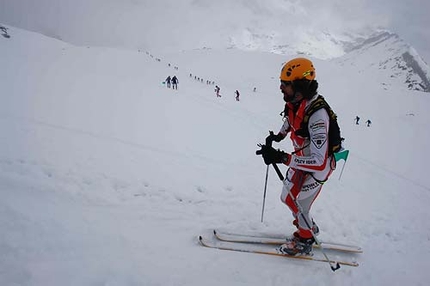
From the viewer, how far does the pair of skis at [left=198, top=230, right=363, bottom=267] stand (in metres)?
4.58

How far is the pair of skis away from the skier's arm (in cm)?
162

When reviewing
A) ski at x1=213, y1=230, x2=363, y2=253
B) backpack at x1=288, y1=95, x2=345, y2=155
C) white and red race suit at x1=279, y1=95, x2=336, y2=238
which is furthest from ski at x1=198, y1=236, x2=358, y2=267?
backpack at x1=288, y1=95, x2=345, y2=155

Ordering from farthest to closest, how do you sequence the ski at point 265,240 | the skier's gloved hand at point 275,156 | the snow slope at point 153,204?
1. the ski at point 265,240
2. the skier's gloved hand at point 275,156
3. the snow slope at point 153,204

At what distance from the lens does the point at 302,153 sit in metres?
4.23

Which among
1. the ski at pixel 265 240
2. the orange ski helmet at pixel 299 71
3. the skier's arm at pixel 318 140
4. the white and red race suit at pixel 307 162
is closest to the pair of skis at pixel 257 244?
the ski at pixel 265 240

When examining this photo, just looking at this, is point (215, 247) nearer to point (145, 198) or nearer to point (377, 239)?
point (145, 198)

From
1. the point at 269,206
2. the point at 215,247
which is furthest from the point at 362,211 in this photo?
the point at 215,247

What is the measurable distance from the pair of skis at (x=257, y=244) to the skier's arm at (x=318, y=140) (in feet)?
5.31

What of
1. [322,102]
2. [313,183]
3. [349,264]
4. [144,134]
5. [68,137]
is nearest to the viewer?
[322,102]

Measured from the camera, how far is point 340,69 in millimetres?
91000

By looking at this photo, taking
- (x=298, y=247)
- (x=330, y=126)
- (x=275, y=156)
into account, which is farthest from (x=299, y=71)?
(x=298, y=247)

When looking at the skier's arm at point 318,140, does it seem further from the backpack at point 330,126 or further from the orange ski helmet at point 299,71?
the orange ski helmet at point 299,71

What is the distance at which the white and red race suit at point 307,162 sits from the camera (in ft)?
12.3

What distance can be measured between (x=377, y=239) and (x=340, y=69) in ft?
321
